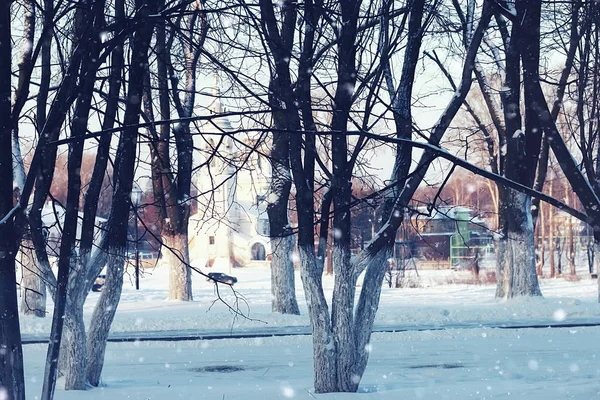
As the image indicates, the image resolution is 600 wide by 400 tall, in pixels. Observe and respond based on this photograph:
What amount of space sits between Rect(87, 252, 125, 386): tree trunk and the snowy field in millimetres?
316

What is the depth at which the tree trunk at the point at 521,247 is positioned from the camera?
73.6ft

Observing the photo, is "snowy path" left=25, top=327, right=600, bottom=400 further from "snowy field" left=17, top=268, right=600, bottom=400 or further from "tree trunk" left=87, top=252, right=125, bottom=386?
"tree trunk" left=87, top=252, right=125, bottom=386

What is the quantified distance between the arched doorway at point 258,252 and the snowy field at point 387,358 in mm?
46545

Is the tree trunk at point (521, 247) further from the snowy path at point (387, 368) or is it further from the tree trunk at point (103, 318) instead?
the tree trunk at point (103, 318)

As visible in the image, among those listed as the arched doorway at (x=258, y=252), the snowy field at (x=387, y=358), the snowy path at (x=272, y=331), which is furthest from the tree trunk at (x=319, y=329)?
the arched doorway at (x=258, y=252)

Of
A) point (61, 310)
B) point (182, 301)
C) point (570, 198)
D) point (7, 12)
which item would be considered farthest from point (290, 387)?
point (570, 198)

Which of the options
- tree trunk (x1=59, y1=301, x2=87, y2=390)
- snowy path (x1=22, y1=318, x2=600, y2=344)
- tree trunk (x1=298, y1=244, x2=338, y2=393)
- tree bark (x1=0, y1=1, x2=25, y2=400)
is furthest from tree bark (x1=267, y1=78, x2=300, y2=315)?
tree bark (x1=0, y1=1, x2=25, y2=400)

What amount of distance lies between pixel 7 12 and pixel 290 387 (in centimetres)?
604

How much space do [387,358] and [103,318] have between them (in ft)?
17.5

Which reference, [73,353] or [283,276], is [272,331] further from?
[73,353]

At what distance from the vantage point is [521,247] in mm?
22312

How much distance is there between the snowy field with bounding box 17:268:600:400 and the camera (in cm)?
998

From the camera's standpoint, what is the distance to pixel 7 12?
18.7 ft

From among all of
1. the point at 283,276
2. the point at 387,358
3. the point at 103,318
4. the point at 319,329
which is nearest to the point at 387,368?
the point at 387,358
